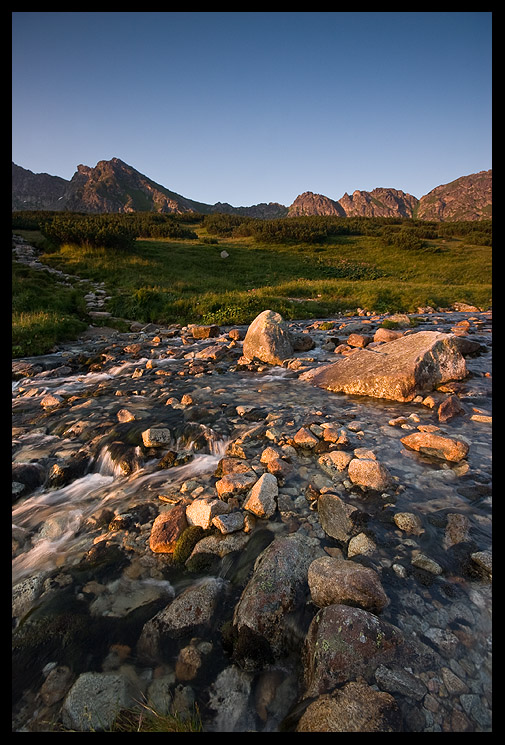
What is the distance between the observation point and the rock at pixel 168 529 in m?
3.43

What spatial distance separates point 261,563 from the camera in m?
2.91

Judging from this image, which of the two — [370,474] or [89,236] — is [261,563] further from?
[89,236]

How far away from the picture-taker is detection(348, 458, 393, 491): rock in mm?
3977

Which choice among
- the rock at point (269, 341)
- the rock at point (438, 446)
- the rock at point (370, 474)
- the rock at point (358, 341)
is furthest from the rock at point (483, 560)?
the rock at point (358, 341)

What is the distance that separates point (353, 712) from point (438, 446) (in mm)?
3720

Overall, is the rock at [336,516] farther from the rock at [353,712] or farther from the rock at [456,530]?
the rock at [353,712]

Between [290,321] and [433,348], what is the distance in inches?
401

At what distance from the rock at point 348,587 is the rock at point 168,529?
1568 millimetres

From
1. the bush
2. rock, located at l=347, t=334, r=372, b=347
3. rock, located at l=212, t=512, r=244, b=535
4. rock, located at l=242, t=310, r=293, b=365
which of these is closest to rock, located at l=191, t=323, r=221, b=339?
rock, located at l=242, t=310, r=293, b=365

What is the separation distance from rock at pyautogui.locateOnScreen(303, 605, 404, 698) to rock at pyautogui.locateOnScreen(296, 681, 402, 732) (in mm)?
102

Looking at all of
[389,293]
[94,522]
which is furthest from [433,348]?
[389,293]

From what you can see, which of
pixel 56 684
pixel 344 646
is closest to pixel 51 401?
pixel 56 684

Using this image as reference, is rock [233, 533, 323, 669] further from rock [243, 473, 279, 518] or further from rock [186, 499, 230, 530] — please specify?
rock [186, 499, 230, 530]

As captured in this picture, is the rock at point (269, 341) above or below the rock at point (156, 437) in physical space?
above
